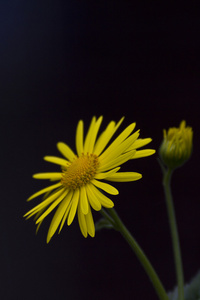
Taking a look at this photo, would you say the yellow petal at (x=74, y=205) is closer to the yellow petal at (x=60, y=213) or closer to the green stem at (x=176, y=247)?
the yellow petal at (x=60, y=213)

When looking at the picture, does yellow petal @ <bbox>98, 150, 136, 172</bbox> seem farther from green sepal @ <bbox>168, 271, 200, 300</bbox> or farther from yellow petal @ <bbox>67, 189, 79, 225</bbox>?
green sepal @ <bbox>168, 271, 200, 300</bbox>

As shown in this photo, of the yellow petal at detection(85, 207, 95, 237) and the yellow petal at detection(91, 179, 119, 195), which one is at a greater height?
the yellow petal at detection(91, 179, 119, 195)

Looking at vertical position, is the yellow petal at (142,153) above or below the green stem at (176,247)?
above

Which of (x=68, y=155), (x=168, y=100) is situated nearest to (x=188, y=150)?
(x=68, y=155)

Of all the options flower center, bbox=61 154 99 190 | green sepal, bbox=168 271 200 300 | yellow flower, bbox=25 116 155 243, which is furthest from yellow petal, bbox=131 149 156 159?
green sepal, bbox=168 271 200 300

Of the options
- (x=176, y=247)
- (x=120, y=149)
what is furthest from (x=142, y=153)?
(x=176, y=247)

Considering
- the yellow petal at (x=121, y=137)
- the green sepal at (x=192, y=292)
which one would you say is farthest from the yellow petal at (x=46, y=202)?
the green sepal at (x=192, y=292)

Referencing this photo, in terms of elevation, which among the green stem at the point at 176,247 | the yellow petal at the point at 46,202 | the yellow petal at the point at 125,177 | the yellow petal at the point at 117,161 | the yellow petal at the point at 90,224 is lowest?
the green stem at the point at 176,247
